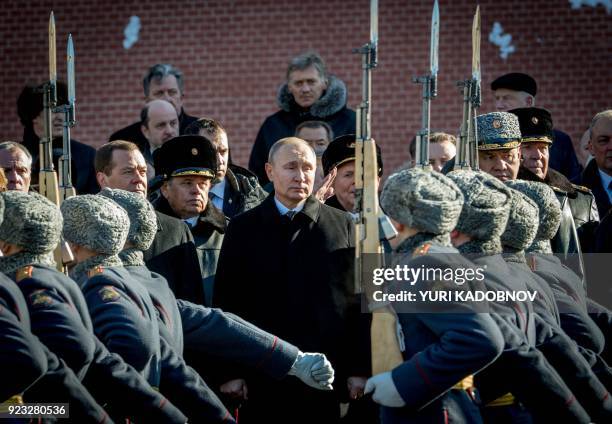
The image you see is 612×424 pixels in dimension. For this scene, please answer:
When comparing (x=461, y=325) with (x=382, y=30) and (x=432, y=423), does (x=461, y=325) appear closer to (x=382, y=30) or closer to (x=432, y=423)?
(x=432, y=423)

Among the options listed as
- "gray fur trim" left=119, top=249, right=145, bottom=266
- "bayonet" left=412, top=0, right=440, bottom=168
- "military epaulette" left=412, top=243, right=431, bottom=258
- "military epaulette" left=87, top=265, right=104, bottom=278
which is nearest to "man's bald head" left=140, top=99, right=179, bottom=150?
"bayonet" left=412, top=0, right=440, bottom=168

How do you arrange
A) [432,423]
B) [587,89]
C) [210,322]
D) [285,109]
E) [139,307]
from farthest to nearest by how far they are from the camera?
[587,89] < [285,109] < [210,322] < [139,307] < [432,423]

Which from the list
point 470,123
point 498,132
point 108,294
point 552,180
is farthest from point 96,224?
point 552,180

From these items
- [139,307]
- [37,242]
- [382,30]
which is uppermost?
[382,30]

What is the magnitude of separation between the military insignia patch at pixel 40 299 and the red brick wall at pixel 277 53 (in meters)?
8.13

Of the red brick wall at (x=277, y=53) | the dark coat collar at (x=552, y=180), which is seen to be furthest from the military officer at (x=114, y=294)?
the red brick wall at (x=277, y=53)

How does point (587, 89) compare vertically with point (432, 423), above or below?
above

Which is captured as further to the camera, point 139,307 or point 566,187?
point 566,187

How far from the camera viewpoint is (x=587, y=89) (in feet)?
42.7

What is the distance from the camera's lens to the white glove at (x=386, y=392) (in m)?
5.05

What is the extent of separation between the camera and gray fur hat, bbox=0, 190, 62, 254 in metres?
5.02

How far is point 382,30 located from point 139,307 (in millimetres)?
8123

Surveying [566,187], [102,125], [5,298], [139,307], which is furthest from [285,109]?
[5,298]

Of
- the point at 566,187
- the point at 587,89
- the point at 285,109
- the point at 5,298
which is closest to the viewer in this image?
the point at 5,298
